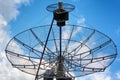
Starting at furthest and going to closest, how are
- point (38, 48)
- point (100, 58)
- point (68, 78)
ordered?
point (38, 48) → point (100, 58) → point (68, 78)

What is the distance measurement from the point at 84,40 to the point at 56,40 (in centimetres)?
297

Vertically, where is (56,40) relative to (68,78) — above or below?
above

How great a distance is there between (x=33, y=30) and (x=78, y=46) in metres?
5.04

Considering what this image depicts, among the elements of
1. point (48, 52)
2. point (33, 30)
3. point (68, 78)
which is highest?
point (33, 30)

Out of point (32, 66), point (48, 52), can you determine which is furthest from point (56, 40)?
point (32, 66)

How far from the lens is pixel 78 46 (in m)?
37.0

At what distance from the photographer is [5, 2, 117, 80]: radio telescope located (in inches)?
1362

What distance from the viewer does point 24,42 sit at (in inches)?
1414

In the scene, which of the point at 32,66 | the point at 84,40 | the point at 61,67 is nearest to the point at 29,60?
the point at 32,66

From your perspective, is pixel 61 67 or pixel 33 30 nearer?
pixel 61 67

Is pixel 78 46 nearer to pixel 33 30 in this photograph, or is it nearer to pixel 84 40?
pixel 84 40

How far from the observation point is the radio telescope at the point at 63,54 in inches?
1362

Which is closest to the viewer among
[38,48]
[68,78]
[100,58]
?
[68,78]

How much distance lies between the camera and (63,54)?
3581 centimetres
